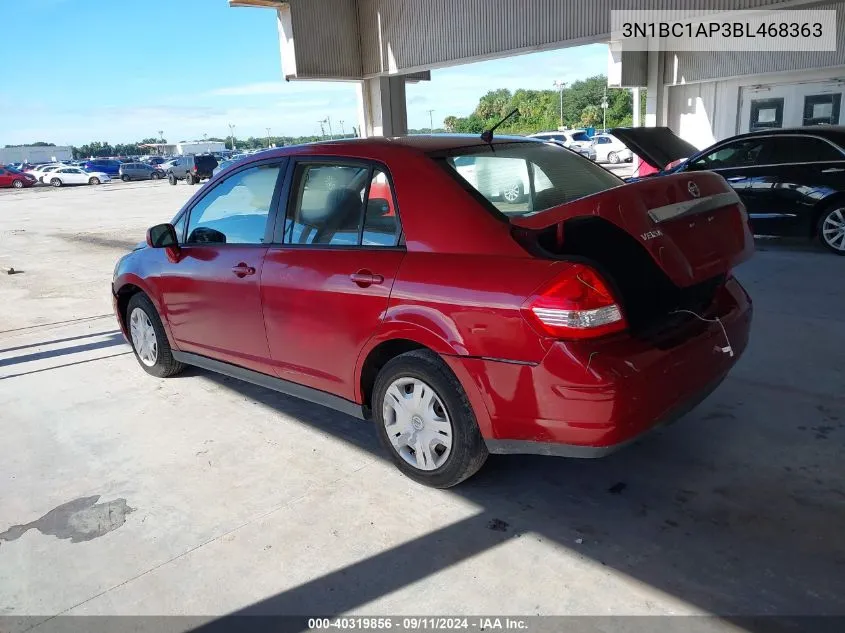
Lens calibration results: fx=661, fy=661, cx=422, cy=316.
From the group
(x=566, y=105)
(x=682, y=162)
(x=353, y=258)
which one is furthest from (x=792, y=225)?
(x=566, y=105)

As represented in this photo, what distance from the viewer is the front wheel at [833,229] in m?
8.10

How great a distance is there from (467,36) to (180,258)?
36.8ft

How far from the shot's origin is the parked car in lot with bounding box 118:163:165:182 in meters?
45.3

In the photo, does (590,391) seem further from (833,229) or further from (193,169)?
(193,169)

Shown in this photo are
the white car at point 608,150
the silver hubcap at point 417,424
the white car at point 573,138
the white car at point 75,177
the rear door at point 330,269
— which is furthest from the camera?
the white car at point 75,177

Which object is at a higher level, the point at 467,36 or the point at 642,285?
the point at 467,36

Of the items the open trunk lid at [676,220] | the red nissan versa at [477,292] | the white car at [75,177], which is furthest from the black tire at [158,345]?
the white car at [75,177]

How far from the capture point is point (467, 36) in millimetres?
13844

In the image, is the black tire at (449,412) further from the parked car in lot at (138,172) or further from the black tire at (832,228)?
the parked car in lot at (138,172)

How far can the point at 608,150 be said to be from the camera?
3152 centimetres

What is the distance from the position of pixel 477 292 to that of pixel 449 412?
1.96ft

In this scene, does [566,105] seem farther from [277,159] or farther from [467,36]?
[277,159]

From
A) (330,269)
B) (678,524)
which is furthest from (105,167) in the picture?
(678,524)

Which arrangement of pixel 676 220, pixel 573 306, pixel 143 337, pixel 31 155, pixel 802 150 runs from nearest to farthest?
pixel 573 306
pixel 676 220
pixel 143 337
pixel 802 150
pixel 31 155
